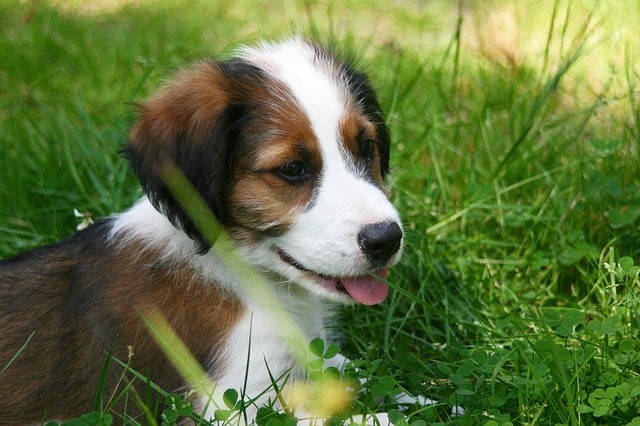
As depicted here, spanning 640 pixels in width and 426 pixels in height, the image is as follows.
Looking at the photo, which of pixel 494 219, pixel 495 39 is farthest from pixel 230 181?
pixel 495 39

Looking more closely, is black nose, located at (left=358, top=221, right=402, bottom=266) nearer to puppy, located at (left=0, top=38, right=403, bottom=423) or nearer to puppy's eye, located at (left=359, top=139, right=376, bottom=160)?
puppy, located at (left=0, top=38, right=403, bottom=423)

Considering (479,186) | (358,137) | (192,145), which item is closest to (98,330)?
(192,145)

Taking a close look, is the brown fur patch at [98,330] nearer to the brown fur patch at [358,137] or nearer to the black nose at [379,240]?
the black nose at [379,240]

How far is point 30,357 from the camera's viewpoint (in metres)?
3.54

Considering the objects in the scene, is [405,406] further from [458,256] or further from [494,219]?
[494,219]

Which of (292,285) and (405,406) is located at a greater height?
(292,285)

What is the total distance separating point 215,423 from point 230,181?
902 millimetres

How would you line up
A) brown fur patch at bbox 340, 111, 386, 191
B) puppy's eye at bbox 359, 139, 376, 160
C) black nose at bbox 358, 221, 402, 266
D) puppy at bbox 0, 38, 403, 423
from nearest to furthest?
black nose at bbox 358, 221, 402, 266 < puppy at bbox 0, 38, 403, 423 < brown fur patch at bbox 340, 111, 386, 191 < puppy's eye at bbox 359, 139, 376, 160

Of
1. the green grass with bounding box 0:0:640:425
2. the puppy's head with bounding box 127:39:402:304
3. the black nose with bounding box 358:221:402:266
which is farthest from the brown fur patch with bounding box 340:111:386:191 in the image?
the green grass with bounding box 0:0:640:425

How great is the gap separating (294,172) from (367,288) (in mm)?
558

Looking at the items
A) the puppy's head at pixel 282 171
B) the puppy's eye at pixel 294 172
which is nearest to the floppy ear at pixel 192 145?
the puppy's head at pixel 282 171

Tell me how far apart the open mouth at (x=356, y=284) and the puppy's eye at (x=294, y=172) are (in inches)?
11.5

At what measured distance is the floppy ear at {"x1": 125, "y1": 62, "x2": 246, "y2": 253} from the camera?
3396mm

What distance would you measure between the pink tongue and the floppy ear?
56 cm
